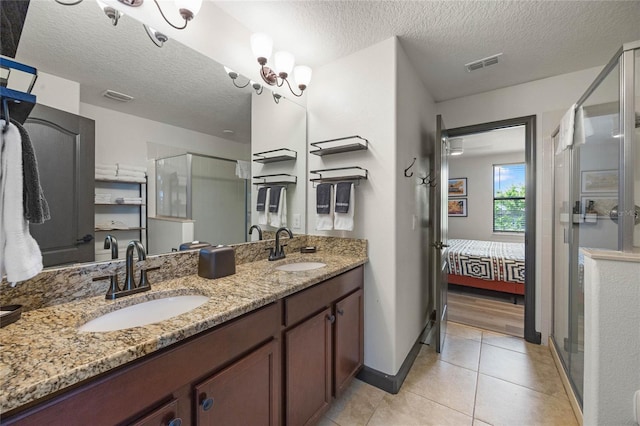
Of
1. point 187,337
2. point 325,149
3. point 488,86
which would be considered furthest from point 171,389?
point 488,86

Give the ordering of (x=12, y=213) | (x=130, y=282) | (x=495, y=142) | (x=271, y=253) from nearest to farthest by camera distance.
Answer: (x=12, y=213) < (x=130, y=282) < (x=271, y=253) < (x=495, y=142)

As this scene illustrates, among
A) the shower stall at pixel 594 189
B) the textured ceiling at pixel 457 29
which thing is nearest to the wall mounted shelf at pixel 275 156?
the textured ceiling at pixel 457 29

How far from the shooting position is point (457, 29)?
5.83 ft

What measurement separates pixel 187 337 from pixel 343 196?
134cm

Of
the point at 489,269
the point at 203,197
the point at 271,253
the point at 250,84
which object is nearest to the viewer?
the point at 203,197

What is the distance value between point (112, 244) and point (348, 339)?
1436 mm

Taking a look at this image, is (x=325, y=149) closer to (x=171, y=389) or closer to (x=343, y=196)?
(x=343, y=196)

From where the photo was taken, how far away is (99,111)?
1.13 metres

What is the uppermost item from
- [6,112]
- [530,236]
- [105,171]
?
[6,112]

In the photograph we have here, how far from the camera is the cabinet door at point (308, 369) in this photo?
49.7 inches

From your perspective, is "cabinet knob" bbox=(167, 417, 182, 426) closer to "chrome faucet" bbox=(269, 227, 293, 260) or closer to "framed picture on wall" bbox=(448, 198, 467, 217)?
"chrome faucet" bbox=(269, 227, 293, 260)

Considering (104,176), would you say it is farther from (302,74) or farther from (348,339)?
(348,339)

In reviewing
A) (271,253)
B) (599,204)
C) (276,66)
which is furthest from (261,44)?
(599,204)

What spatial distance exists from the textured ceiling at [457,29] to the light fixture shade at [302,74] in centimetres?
14
